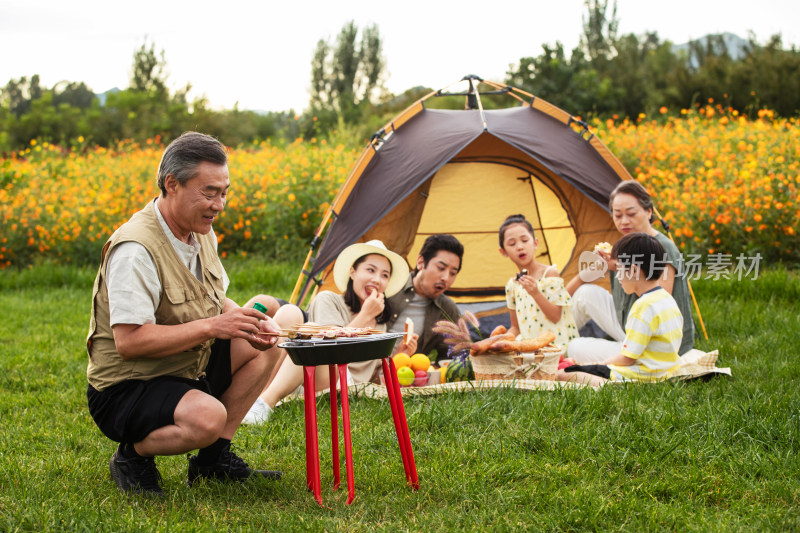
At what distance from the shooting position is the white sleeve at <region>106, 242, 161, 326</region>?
2.11 meters

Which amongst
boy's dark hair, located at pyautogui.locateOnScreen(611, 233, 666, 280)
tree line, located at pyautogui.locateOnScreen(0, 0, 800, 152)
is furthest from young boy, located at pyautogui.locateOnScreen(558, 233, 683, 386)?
tree line, located at pyautogui.locateOnScreen(0, 0, 800, 152)

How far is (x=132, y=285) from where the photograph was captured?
2.13 metres

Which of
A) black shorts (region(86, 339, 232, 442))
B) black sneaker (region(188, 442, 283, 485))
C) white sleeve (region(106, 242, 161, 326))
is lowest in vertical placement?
black sneaker (region(188, 442, 283, 485))

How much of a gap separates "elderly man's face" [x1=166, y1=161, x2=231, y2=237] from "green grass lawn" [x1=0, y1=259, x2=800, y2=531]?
2.84 ft

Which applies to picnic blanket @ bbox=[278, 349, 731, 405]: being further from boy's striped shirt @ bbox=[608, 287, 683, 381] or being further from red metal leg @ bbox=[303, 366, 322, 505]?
red metal leg @ bbox=[303, 366, 322, 505]

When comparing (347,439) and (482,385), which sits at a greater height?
(347,439)

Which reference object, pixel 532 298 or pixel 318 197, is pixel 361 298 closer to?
pixel 532 298

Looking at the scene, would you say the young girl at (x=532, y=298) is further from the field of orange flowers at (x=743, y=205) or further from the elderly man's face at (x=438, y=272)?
the field of orange flowers at (x=743, y=205)

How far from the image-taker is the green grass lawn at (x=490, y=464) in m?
2.14

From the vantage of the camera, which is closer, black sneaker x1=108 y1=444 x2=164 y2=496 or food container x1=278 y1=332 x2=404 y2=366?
food container x1=278 y1=332 x2=404 y2=366

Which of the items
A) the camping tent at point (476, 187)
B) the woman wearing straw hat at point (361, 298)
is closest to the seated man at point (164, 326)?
the woman wearing straw hat at point (361, 298)

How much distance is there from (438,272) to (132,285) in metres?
2.28

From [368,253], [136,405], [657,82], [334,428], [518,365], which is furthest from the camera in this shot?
[657,82]

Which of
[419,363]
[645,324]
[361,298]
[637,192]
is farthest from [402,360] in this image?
[637,192]
